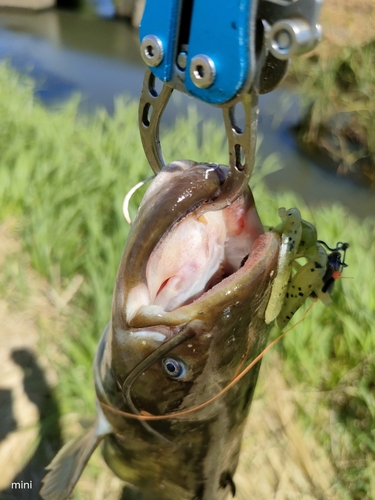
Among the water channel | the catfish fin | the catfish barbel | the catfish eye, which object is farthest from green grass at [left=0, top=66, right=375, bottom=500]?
the water channel

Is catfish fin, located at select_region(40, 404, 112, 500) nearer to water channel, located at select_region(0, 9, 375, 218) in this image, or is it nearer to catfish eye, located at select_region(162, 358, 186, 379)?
catfish eye, located at select_region(162, 358, 186, 379)

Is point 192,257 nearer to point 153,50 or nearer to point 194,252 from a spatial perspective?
point 194,252

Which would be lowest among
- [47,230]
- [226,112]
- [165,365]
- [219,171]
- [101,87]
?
[101,87]

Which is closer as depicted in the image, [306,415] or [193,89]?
[193,89]

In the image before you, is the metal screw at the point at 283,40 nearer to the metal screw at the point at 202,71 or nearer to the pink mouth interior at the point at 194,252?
the metal screw at the point at 202,71

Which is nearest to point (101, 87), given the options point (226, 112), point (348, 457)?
point (348, 457)

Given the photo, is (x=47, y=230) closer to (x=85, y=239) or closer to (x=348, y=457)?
(x=85, y=239)
